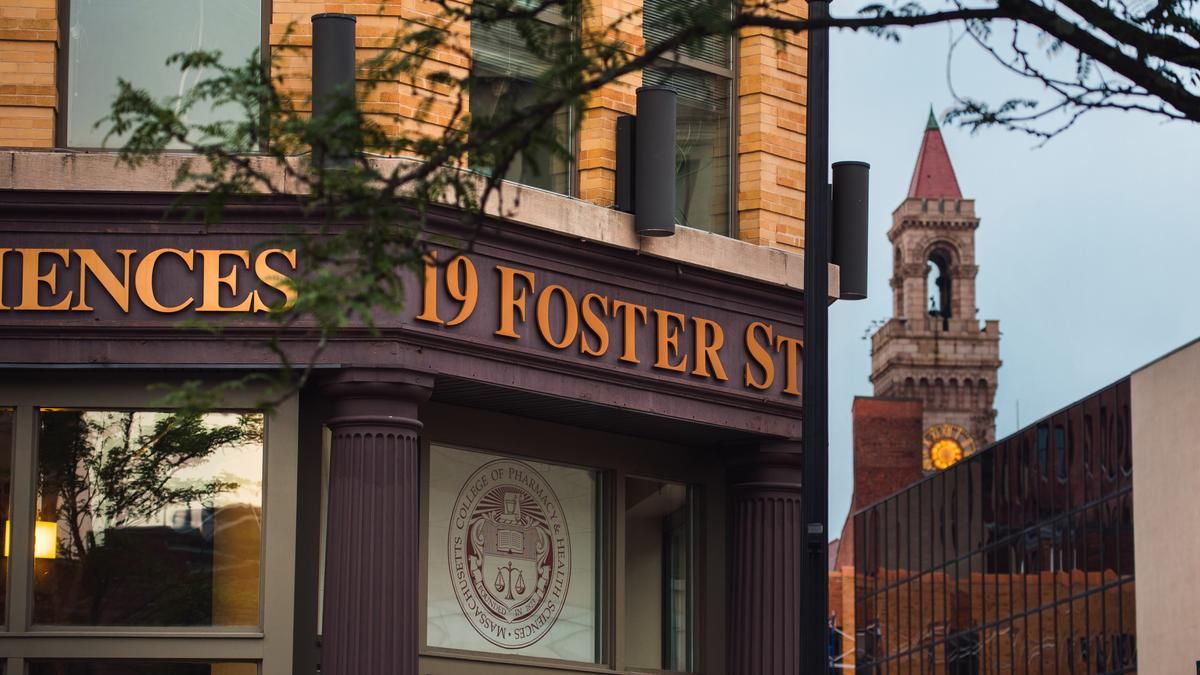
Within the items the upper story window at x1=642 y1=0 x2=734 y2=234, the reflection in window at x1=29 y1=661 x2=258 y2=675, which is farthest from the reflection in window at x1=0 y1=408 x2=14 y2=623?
the upper story window at x1=642 y1=0 x2=734 y2=234

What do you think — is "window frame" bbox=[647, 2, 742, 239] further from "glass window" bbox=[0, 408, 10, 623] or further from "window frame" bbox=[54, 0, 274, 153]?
"glass window" bbox=[0, 408, 10, 623]

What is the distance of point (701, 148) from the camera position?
18938 millimetres

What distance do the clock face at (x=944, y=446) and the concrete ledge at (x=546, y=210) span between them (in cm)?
15332

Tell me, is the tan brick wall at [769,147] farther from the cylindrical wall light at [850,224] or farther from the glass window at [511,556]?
the glass window at [511,556]

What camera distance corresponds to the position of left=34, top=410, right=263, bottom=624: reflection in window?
51.9 ft

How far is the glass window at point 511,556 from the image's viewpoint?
677 inches

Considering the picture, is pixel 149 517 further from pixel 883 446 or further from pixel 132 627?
pixel 883 446

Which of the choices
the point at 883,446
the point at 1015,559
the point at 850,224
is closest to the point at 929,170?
the point at 883,446

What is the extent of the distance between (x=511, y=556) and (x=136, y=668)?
3234mm

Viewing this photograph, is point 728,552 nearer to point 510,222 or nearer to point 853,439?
point 510,222

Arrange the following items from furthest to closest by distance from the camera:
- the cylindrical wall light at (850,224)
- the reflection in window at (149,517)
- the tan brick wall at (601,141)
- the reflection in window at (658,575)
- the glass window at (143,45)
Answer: the cylindrical wall light at (850,224), the reflection in window at (658,575), the tan brick wall at (601,141), the glass window at (143,45), the reflection in window at (149,517)

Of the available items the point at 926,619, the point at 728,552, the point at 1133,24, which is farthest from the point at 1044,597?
the point at 1133,24

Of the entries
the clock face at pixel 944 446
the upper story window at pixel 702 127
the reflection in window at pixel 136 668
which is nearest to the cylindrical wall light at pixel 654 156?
the upper story window at pixel 702 127

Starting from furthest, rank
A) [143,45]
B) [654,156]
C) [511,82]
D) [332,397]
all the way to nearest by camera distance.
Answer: [654,156]
[511,82]
[143,45]
[332,397]
